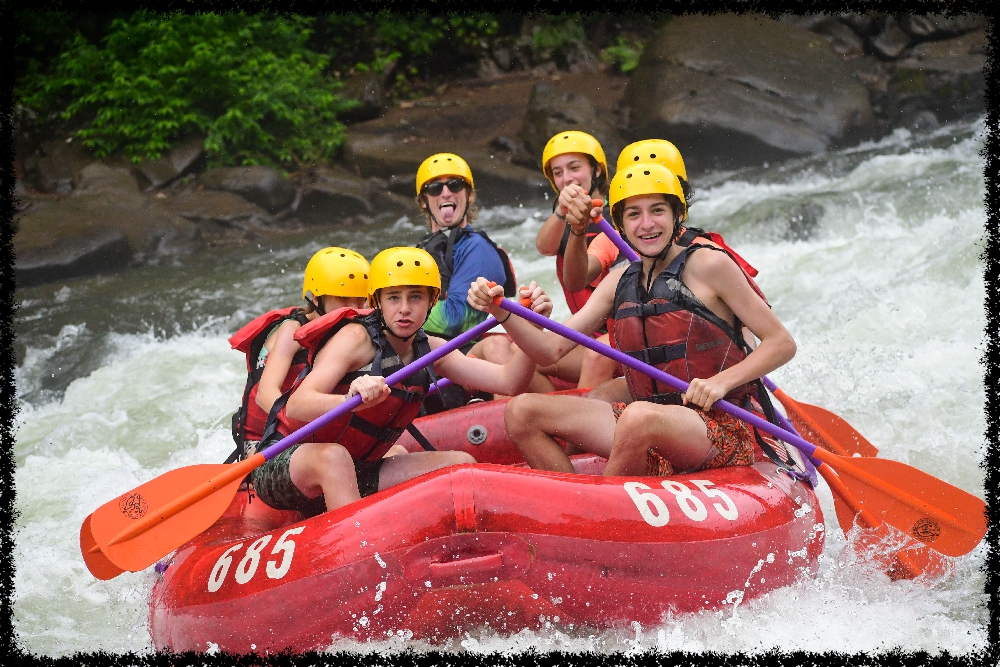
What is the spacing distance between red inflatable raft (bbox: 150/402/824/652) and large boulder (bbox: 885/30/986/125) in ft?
35.6

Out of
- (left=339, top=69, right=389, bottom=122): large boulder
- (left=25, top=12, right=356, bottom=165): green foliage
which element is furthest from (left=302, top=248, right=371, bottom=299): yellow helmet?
(left=339, top=69, right=389, bottom=122): large boulder

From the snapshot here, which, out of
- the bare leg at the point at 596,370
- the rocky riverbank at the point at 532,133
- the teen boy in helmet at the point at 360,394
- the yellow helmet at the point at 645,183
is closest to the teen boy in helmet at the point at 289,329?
the teen boy in helmet at the point at 360,394

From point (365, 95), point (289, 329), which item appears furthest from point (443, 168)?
point (365, 95)

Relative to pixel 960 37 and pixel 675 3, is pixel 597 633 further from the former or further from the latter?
pixel 960 37

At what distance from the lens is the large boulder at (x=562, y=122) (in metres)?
12.2

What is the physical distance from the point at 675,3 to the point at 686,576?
9.81 meters

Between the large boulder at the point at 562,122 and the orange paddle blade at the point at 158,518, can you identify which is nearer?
the orange paddle blade at the point at 158,518

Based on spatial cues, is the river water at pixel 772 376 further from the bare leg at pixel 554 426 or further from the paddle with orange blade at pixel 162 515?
the bare leg at pixel 554 426

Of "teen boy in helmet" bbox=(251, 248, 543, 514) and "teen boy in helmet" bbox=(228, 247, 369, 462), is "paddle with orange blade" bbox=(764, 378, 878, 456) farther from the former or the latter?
"teen boy in helmet" bbox=(228, 247, 369, 462)

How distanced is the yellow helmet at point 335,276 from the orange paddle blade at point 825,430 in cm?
191

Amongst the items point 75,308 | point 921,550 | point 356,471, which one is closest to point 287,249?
point 75,308

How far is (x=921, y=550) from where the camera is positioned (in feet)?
13.0

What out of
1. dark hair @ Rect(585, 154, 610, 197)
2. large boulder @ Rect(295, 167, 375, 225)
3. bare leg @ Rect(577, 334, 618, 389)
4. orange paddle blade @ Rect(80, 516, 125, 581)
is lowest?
large boulder @ Rect(295, 167, 375, 225)

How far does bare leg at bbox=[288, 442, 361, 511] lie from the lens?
139 inches
